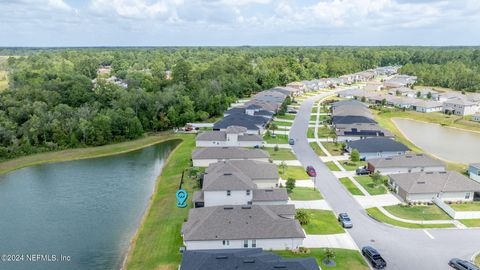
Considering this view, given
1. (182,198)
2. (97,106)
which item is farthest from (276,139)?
(97,106)

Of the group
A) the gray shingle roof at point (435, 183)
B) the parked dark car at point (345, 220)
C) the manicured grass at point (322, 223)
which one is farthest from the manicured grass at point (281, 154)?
the parked dark car at point (345, 220)

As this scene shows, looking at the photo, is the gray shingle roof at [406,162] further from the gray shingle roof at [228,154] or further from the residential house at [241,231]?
the residential house at [241,231]

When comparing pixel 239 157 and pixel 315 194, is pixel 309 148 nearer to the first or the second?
pixel 239 157

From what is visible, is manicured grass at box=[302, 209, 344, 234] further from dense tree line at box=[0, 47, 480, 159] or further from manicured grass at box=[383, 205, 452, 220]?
dense tree line at box=[0, 47, 480, 159]

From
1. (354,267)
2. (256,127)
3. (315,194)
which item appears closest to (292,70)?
(256,127)

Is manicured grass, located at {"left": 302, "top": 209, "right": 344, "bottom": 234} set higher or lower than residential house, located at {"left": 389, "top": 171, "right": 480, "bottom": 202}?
lower

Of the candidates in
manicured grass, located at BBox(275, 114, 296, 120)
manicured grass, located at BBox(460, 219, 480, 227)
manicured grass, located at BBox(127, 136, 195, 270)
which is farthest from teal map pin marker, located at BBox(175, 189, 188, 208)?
manicured grass, located at BBox(275, 114, 296, 120)

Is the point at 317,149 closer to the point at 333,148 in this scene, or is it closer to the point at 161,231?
the point at 333,148
